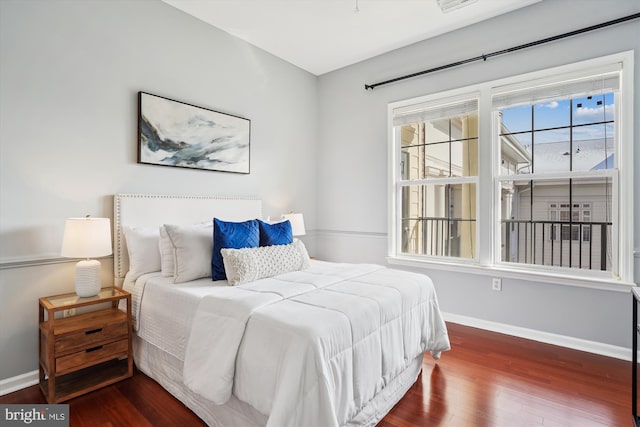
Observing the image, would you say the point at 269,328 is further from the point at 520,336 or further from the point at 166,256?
the point at 520,336

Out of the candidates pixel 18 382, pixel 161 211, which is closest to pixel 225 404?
pixel 18 382

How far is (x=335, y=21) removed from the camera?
3.15 meters

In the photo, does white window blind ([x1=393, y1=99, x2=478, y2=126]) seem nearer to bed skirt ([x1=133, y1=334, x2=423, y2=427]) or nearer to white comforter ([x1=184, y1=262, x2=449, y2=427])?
white comforter ([x1=184, y1=262, x2=449, y2=427])

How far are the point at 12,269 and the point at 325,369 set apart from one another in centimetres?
215

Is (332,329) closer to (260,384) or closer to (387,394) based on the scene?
(260,384)

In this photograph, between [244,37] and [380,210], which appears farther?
[380,210]

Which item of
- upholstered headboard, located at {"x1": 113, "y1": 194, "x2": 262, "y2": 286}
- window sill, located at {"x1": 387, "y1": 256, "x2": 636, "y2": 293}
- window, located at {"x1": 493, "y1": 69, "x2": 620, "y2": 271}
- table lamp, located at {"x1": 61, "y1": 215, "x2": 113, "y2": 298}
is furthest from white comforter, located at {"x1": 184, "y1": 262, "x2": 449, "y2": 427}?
window, located at {"x1": 493, "y1": 69, "x2": 620, "y2": 271}

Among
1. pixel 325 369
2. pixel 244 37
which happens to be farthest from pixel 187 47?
pixel 325 369

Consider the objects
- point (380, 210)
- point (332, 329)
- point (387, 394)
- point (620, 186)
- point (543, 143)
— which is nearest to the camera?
point (332, 329)

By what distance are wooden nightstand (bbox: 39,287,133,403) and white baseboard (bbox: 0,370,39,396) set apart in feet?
0.26

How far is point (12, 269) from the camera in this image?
214 centimetres

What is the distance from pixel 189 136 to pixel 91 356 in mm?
1845

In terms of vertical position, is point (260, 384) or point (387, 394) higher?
point (260, 384)

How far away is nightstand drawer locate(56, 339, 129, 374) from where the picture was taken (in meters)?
1.95
